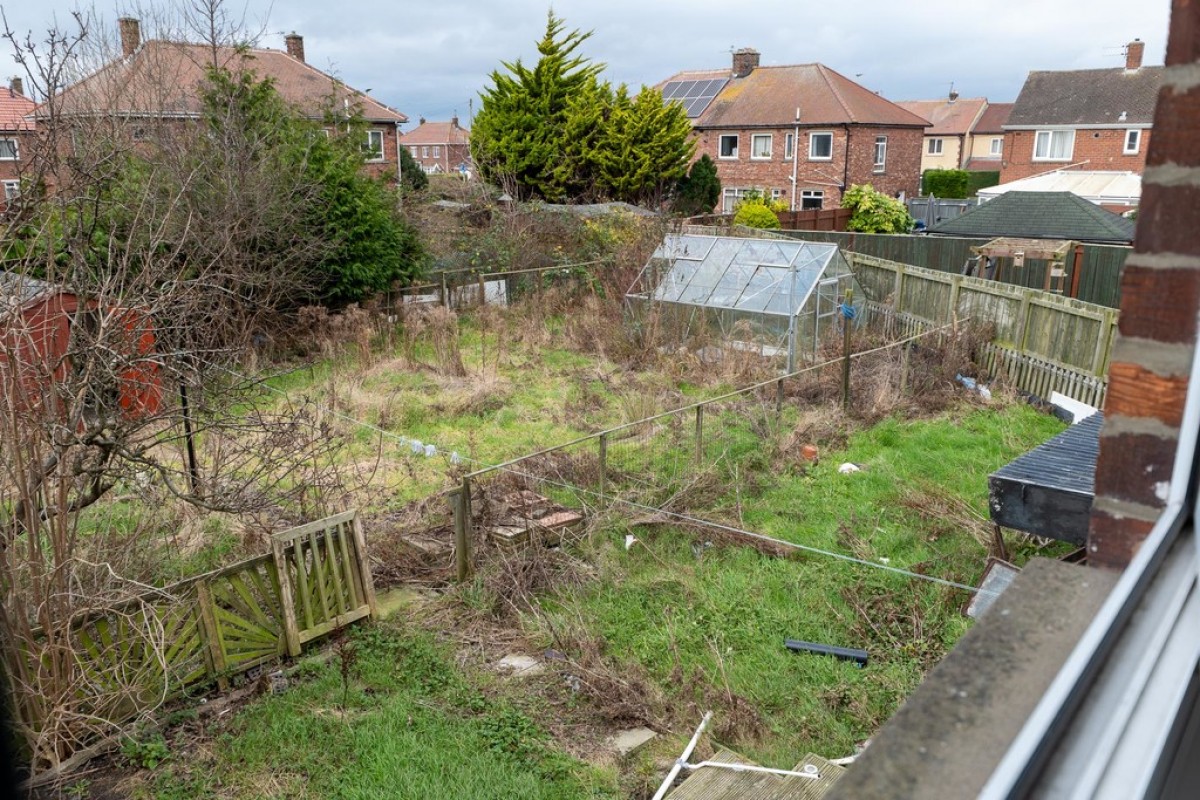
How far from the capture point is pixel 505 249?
774 inches

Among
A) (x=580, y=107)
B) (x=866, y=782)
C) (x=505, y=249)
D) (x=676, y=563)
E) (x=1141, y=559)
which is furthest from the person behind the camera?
(x=580, y=107)

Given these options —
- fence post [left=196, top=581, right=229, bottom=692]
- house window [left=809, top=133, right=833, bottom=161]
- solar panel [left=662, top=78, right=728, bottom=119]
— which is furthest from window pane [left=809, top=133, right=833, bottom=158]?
fence post [left=196, top=581, right=229, bottom=692]

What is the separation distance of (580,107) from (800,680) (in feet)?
79.2

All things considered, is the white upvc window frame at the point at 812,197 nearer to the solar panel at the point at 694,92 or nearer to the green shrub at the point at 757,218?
the solar panel at the point at 694,92

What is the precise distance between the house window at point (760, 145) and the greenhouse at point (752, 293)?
20.7m

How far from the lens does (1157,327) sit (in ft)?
4.47

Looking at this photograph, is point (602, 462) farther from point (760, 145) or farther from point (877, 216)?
point (760, 145)

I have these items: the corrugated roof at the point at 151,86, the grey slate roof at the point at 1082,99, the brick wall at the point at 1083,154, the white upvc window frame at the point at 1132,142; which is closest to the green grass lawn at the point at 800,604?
the corrugated roof at the point at 151,86

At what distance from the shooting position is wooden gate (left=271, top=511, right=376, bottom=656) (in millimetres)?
6234

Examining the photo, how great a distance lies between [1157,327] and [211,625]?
598 cm

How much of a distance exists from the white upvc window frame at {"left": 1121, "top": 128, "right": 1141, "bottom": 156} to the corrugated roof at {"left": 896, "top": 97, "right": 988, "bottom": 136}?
920 inches

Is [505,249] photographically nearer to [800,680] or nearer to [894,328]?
[894,328]

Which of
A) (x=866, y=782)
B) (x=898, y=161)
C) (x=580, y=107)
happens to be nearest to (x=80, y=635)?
(x=866, y=782)

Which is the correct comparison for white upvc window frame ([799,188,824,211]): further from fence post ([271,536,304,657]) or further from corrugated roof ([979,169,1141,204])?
fence post ([271,536,304,657])
